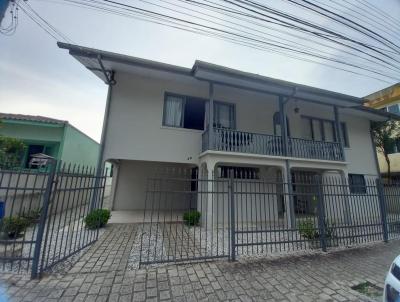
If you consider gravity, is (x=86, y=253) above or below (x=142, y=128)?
below

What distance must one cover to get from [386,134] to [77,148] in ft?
71.0

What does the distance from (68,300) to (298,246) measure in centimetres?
559

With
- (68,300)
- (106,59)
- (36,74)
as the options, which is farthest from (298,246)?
(36,74)

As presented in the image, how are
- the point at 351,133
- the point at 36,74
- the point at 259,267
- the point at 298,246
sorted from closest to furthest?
the point at 259,267, the point at 298,246, the point at 36,74, the point at 351,133

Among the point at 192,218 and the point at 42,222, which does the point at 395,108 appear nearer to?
the point at 192,218

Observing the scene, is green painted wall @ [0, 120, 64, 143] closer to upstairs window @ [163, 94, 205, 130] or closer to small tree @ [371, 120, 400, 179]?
upstairs window @ [163, 94, 205, 130]

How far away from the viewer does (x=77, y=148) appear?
39.7ft

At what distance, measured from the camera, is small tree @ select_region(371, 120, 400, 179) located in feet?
43.4

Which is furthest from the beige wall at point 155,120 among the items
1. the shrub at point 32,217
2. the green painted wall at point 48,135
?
the green painted wall at point 48,135

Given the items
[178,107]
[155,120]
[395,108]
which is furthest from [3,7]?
[395,108]


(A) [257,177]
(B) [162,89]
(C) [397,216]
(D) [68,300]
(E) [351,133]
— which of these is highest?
(B) [162,89]

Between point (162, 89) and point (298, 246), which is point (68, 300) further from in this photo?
point (162, 89)

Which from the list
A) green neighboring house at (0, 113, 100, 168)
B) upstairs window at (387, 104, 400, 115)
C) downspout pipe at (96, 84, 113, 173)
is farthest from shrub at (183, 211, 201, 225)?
upstairs window at (387, 104, 400, 115)

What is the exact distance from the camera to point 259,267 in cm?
400
